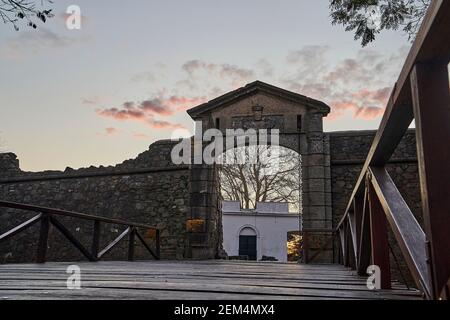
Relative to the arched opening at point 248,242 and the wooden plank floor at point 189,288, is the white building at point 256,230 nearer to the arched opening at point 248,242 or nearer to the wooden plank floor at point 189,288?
the arched opening at point 248,242

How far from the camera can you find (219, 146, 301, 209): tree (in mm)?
19062

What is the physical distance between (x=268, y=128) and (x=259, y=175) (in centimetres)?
1177

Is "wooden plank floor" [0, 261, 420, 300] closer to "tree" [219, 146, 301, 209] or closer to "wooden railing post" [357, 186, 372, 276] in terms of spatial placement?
"wooden railing post" [357, 186, 372, 276]

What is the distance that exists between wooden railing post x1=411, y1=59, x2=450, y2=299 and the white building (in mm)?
21438

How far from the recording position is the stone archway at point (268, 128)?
28.8 ft

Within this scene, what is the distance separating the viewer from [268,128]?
30.2ft

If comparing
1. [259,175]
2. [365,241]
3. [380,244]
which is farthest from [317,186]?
[259,175]

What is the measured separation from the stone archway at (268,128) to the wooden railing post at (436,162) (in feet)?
25.1

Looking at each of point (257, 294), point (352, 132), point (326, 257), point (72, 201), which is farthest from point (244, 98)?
point (257, 294)

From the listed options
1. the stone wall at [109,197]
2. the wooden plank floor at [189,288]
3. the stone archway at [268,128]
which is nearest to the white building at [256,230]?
the stone wall at [109,197]

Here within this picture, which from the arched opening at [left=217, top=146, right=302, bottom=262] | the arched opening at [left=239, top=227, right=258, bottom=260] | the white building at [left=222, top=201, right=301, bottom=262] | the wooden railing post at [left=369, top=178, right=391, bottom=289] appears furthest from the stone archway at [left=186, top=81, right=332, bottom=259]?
the arched opening at [left=239, top=227, right=258, bottom=260]
